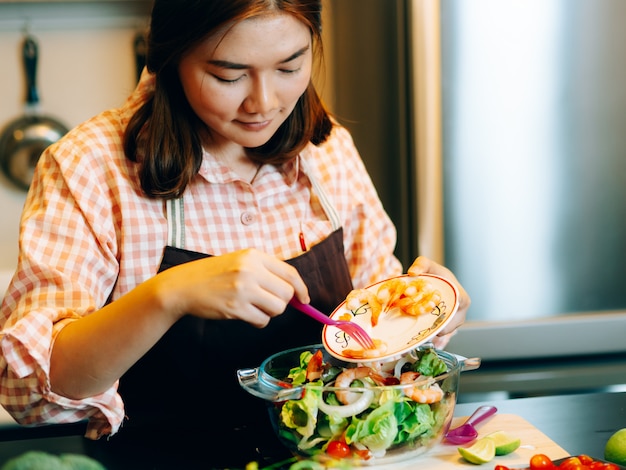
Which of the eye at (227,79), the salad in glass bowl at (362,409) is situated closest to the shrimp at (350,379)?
the salad in glass bowl at (362,409)

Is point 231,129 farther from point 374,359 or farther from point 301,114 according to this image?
point 374,359

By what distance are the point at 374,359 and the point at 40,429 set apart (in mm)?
996

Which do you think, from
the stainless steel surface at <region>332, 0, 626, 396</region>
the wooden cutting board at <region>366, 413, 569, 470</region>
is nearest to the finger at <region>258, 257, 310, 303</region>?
the wooden cutting board at <region>366, 413, 569, 470</region>

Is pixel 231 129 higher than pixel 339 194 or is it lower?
higher

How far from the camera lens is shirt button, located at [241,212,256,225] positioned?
4.85 feet

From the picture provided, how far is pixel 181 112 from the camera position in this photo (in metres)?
1.42

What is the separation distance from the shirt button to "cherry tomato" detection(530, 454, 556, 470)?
2.18 feet

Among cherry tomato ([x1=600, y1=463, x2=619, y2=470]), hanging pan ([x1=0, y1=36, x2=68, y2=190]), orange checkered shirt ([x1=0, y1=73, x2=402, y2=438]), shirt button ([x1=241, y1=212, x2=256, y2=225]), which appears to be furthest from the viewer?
hanging pan ([x1=0, y1=36, x2=68, y2=190])

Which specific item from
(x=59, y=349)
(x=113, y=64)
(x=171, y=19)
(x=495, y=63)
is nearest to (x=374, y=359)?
(x=59, y=349)

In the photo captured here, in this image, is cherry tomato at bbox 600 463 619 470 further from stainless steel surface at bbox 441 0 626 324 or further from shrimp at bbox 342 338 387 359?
stainless steel surface at bbox 441 0 626 324

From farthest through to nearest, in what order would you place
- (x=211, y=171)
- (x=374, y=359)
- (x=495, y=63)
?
1. (x=495, y=63)
2. (x=211, y=171)
3. (x=374, y=359)

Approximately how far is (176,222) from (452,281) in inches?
18.5

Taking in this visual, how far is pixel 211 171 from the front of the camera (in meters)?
1.46

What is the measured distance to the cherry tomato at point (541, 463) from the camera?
102cm
